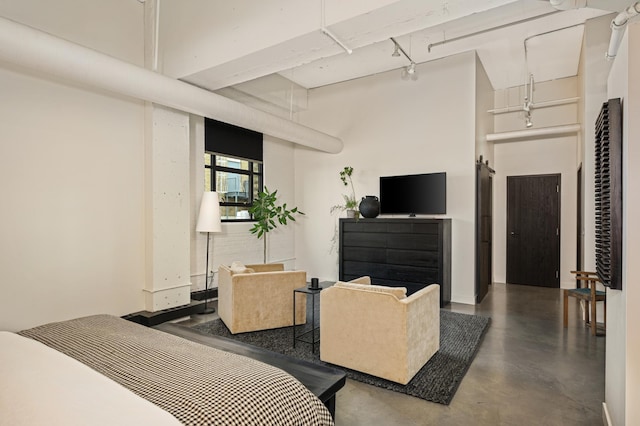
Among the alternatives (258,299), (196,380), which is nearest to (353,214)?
(258,299)

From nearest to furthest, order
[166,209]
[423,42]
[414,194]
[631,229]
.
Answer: [631,229]
[166,209]
[423,42]
[414,194]

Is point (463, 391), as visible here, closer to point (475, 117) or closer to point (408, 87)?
point (475, 117)

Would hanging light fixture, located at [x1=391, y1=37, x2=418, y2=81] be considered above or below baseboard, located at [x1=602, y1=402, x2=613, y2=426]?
above

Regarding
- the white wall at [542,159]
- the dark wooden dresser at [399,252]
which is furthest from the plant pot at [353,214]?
the white wall at [542,159]

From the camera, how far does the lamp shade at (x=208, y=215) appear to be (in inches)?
194

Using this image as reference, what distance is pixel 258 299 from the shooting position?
3.97 m

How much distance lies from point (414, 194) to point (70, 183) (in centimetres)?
454

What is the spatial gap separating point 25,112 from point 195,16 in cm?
202

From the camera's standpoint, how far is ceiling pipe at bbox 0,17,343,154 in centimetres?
287

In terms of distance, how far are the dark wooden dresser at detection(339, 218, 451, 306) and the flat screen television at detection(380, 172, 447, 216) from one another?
15.3 inches

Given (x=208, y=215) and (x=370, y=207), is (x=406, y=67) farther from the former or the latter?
(x=208, y=215)

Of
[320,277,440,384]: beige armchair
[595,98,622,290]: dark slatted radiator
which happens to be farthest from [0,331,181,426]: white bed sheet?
[595,98,622,290]: dark slatted radiator

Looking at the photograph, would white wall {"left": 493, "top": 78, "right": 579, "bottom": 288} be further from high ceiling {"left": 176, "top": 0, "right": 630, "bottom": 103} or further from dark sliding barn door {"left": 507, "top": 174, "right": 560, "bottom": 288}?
high ceiling {"left": 176, "top": 0, "right": 630, "bottom": 103}

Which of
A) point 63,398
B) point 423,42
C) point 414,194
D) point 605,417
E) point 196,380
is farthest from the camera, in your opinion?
point 414,194
